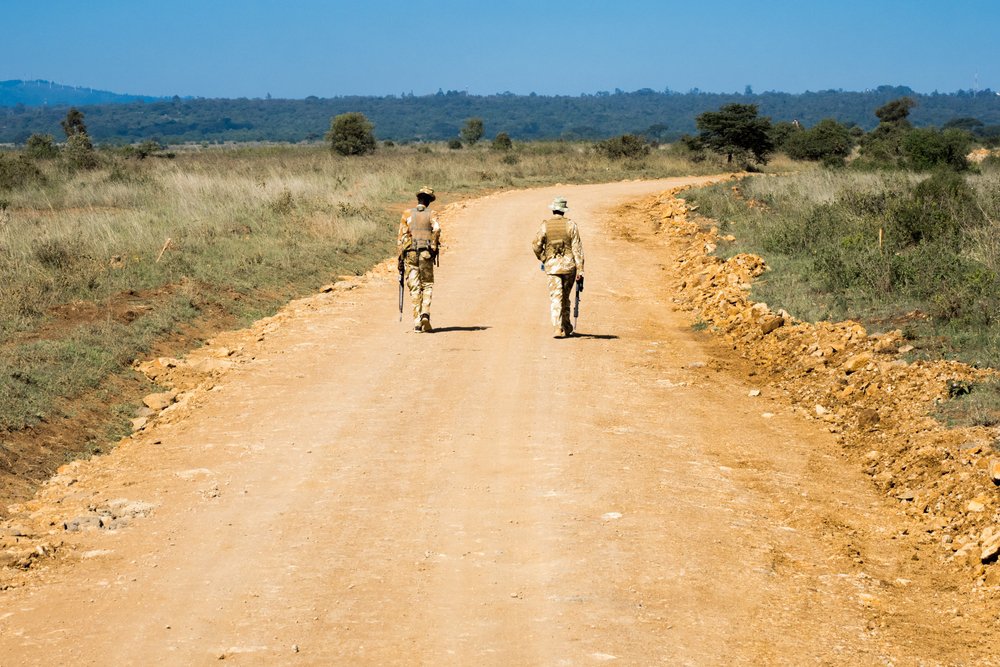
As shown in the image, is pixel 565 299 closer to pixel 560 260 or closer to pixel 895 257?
pixel 560 260

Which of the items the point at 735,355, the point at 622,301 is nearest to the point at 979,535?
the point at 735,355

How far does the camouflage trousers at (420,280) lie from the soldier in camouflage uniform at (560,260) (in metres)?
1.45

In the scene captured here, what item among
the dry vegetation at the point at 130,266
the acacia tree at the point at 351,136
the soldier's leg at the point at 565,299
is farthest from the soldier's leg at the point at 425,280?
the acacia tree at the point at 351,136

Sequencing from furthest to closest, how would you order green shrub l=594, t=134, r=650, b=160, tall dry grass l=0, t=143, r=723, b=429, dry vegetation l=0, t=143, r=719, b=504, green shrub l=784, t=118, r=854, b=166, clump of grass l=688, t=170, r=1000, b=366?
green shrub l=784, t=118, r=854, b=166
green shrub l=594, t=134, r=650, b=160
tall dry grass l=0, t=143, r=723, b=429
clump of grass l=688, t=170, r=1000, b=366
dry vegetation l=0, t=143, r=719, b=504

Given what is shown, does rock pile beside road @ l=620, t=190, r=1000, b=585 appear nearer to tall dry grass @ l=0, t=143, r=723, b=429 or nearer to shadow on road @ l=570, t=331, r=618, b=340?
shadow on road @ l=570, t=331, r=618, b=340

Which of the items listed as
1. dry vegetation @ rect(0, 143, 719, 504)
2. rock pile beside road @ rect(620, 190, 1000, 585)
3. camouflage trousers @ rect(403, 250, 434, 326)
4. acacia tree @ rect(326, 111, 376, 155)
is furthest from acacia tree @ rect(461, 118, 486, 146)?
camouflage trousers @ rect(403, 250, 434, 326)

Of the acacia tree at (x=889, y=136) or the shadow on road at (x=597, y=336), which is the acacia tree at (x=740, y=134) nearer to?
the acacia tree at (x=889, y=136)

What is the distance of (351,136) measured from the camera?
2554 inches

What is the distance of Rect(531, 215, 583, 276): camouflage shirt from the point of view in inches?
558

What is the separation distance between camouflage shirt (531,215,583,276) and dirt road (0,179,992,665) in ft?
5.63

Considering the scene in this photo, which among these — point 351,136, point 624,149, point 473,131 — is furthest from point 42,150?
point 473,131

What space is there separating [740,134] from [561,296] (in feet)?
128

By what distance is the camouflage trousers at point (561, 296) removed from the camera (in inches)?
556

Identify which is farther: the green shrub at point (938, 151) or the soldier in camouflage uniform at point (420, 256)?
the green shrub at point (938, 151)
